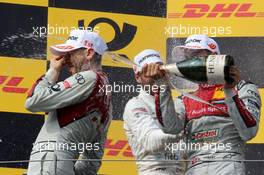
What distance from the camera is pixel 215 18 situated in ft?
16.0

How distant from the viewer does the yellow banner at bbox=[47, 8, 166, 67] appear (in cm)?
483

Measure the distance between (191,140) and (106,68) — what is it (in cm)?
124

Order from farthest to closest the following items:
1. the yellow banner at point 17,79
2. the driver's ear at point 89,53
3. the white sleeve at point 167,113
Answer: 1. the yellow banner at point 17,79
2. the driver's ear at point 89,53
3. the white sleeve at point 167,113

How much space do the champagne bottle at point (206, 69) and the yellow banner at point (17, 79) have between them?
1401 millimetres

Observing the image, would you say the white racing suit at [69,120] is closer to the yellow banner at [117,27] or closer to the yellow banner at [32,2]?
the yellow banner at [117,27]

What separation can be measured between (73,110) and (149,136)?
324 mm

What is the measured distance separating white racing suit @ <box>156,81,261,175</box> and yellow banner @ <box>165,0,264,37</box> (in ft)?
3.80

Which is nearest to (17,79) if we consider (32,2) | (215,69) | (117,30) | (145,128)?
(32,2)

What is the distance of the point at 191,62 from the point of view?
3.46 m

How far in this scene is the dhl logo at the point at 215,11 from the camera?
4.86 meters

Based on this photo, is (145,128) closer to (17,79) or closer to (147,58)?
(147,58)

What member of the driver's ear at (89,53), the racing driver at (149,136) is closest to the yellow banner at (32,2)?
the racing driver at (149,136)

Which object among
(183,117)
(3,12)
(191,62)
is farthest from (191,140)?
(3,12)

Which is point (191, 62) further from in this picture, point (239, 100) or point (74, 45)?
point (74, 45)
